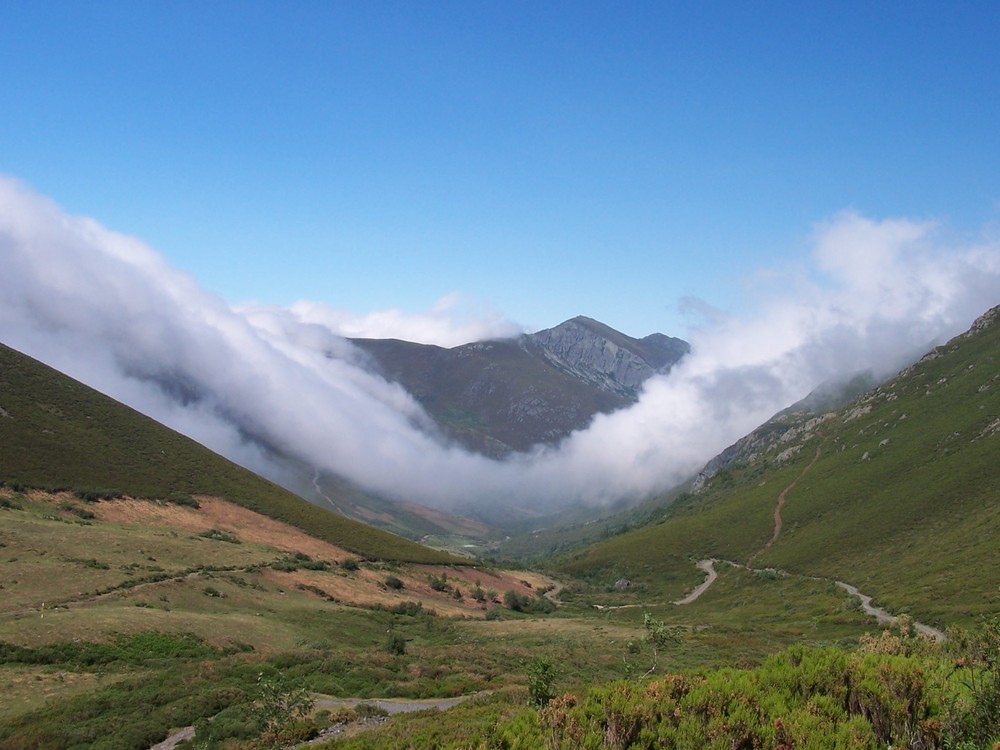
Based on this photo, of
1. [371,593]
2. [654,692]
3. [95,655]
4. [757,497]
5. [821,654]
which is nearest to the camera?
[654,692]

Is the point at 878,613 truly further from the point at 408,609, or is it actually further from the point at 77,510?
the point at 77,510

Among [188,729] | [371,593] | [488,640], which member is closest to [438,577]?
[371,593]

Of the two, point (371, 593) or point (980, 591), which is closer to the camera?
point (980, 591)

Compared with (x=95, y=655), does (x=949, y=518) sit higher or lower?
higher

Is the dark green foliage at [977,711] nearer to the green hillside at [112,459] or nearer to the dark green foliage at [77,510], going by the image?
the dark green foliage at [77,510]

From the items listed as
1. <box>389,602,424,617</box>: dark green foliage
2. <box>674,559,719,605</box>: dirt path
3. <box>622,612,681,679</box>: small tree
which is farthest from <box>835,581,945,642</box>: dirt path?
<box>389,602,424,617</box>: dark green foliage

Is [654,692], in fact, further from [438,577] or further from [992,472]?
[992,472]

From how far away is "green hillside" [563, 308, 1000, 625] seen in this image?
262 feet

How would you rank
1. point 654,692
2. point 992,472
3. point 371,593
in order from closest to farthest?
point 654,692 < point 371,593 < point 992,472

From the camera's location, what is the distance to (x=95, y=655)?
114ft

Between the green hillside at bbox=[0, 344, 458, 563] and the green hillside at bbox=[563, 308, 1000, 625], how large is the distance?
62.1 meters

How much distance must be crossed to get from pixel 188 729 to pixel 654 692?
21.2 m

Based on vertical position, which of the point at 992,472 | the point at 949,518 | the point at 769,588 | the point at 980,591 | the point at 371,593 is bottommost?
the point at 371,593

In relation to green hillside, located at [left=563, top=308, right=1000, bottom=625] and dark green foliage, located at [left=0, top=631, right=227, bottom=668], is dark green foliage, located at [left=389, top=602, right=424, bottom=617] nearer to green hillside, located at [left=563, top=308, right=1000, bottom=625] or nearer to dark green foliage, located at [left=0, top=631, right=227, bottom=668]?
dark green foliage, located at [left=0, top=631, right=227, bottom=668]
